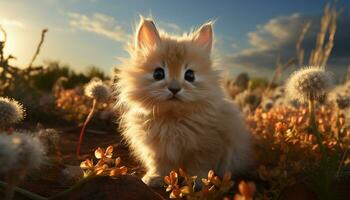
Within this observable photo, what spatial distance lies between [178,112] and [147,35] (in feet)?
2.86

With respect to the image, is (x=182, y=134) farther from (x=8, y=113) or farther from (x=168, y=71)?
(x=8, y=113)

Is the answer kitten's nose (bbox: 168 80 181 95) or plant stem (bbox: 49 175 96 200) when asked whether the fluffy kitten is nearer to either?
kitten's nose (bbox: 168 80 181 95)

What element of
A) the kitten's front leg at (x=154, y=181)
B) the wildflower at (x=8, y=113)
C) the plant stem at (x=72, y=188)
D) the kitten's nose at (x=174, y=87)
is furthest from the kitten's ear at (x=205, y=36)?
the plant stem at (x=72, y=188)

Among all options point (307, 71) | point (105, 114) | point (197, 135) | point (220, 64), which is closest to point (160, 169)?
point (197, 135)

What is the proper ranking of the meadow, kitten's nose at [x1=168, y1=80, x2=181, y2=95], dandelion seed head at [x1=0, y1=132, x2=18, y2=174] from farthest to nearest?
1. kitten's nose at [x1=168, y1=80, x2=181, y2=95]
2. the meadow
3. dandelion seed head at [x1=0, y1=132, x2=18, y2=174]

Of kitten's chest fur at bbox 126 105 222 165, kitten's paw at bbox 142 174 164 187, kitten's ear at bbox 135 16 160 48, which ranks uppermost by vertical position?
kitten's ear at bbox 135 16 160 48

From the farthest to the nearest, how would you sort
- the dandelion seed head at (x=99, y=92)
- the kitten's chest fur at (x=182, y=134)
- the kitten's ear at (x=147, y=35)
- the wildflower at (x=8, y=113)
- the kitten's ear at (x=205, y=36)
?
the dandelion seed head at (x=99, y=92) → the kitten's ear at (x=205, y=36) → the kitten's ear at (x=147, y=35) → the kitten's chest fur at (x=182, y=134) → the wildflower at (x=8, y=113)

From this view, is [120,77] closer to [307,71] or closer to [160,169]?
[160,169]

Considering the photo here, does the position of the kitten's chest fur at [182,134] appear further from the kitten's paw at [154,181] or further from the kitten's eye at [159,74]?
the kitten's eye at [159,74]

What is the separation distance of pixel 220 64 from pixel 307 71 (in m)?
0.95

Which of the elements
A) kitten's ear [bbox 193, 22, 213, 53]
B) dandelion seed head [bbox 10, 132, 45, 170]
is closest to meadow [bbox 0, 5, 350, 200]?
dandelion seed head [bbox 10, 132, 45, 170]

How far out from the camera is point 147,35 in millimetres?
4250

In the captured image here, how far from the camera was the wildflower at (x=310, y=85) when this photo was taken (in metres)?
3.70

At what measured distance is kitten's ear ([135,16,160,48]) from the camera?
4.21 metres
